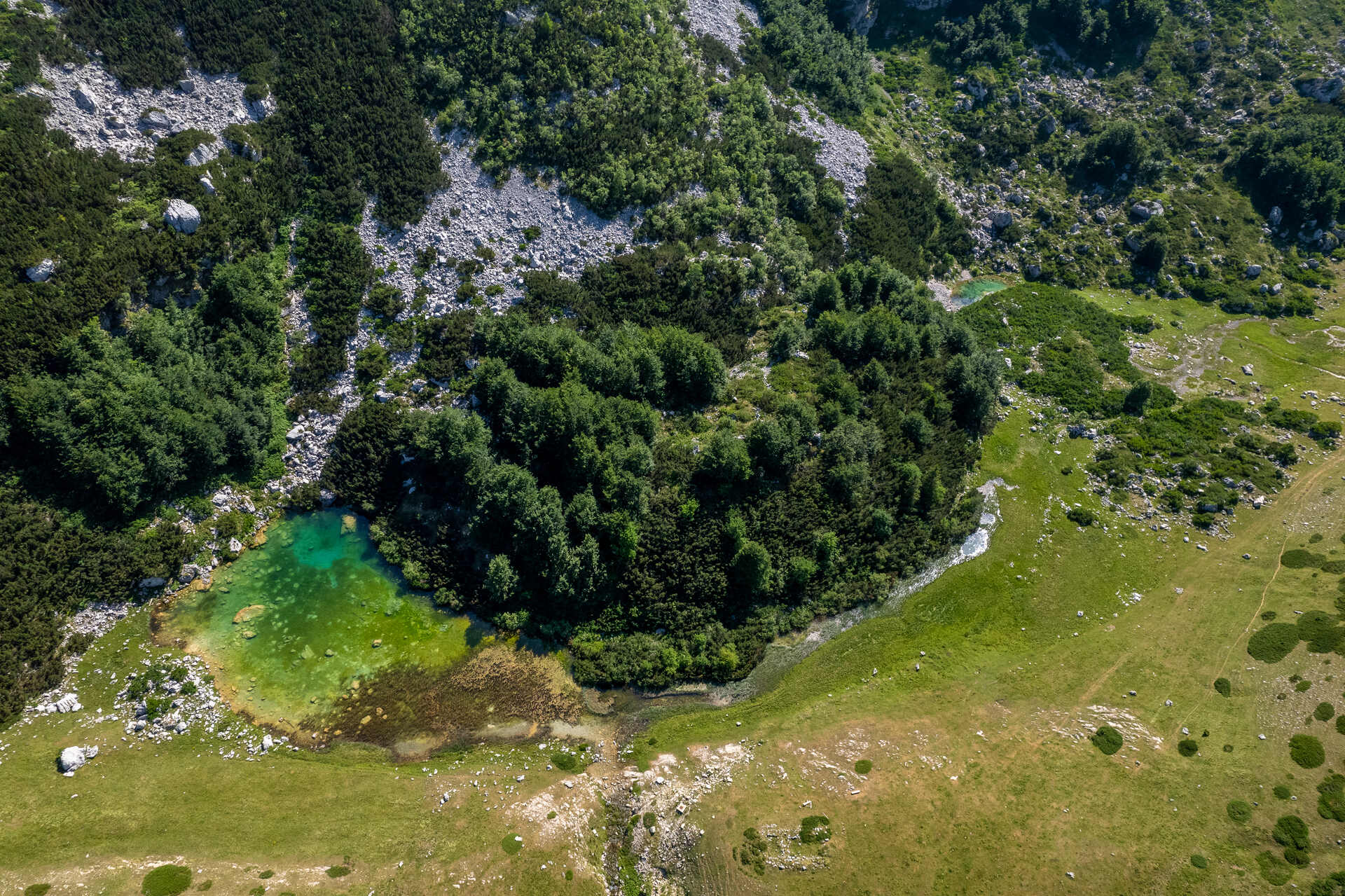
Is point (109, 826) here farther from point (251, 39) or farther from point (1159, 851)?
point (251, 39)

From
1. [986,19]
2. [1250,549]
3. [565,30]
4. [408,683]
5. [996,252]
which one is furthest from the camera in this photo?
[986,19]

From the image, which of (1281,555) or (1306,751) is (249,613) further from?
(1281,555)

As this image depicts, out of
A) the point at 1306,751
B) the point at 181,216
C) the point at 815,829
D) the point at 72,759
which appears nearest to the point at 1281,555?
the point at 1306,751

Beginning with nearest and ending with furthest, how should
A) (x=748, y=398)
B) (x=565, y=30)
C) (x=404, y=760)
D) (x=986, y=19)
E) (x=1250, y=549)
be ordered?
(x=404, y=760) → (x=1250, y=549) → (x=748, y=398) → (x=565, y=30) → (x=986, y=19)

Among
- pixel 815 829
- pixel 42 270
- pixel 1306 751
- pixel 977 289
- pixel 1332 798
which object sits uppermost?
pixel 977 289

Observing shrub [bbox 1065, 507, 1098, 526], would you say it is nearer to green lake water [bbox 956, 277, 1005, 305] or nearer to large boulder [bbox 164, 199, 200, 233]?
green lake water [bbox 956, 277, 1005, 305]

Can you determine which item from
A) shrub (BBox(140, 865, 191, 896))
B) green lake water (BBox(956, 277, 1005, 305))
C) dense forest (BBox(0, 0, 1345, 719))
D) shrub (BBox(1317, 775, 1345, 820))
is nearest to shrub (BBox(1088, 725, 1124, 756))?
shrub (BBox(1317, 775, 1345, 820))

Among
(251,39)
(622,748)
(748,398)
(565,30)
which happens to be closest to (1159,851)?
(622,748)
